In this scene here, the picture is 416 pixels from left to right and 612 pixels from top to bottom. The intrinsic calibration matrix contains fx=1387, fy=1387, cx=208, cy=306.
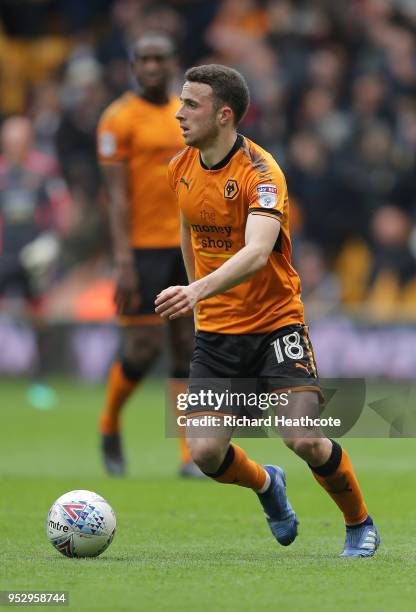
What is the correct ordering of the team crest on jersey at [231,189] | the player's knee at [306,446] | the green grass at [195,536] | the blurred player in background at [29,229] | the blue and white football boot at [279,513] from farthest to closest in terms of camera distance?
1. the blurred player in background at [29,229]
2. the blue and white football boot at [279,513]
3. the team crest on jersey at [231,189]
4. the player's knee at [306,446]
5. the green grass at [195,536]

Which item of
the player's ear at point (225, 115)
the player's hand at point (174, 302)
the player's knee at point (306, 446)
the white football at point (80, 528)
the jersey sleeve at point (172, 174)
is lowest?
the white football at point (80, 528)

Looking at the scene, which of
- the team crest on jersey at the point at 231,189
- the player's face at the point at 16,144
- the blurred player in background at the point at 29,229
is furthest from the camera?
the blurred player in background at the point at 29,229

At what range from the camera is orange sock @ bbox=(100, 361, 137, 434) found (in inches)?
370

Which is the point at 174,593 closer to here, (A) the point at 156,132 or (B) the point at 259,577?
(B) the point at 259,577

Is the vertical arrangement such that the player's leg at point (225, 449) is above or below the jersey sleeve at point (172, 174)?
below

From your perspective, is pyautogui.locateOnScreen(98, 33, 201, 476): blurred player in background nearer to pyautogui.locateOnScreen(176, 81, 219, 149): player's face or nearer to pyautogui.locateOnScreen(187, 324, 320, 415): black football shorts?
pyautogui.locateOnScreen(187, 324, 320, 415): black football shorts

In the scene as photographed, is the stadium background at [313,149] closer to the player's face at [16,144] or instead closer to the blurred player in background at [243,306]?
the player's face at [16,144]

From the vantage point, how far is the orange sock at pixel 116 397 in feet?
30.8

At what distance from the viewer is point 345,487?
6.23 metres

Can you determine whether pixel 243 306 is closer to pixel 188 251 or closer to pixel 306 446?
pixel 188 251

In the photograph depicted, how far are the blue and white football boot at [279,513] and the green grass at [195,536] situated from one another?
0.28 ft

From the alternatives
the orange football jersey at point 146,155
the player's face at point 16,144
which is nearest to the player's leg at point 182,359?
the orange football jersey at point 146,155

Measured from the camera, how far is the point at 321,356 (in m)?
15.5

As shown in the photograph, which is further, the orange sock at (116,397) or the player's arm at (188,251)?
the orange sock at (116,397)
